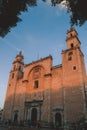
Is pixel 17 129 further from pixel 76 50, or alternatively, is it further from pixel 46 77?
pixel 76 50

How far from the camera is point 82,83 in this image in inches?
791

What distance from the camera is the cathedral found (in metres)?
19.8

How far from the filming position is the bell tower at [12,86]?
27741mm

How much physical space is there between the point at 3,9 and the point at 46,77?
18.4 metres

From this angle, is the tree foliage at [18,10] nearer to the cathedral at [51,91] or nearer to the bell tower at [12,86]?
the cathedral at [51,91]

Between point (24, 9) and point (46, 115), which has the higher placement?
point (24, 9)

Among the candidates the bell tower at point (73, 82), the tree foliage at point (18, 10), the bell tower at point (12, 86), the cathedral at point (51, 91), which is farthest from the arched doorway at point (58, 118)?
the tree foliage at point (18, 10)

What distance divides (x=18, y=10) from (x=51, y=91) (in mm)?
17486

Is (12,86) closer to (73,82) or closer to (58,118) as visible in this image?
(58,118)

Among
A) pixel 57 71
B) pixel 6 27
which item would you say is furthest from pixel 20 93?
pixel 6 27

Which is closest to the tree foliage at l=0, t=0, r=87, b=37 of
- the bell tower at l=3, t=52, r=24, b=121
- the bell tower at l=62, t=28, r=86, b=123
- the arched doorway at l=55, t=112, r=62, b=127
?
the bell tower at l=62, t=28, r=86, b=123

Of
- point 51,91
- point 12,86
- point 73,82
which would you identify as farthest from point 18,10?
point 12,86

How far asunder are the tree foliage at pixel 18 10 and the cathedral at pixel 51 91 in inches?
557

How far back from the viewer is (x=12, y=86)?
29.9 meters
